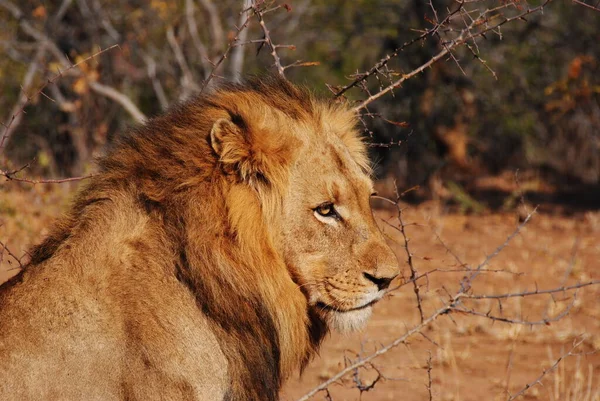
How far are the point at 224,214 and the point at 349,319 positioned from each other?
28.2 inches

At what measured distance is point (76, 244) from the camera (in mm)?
3346

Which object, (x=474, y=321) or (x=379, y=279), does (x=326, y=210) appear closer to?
(x=379, y=279)

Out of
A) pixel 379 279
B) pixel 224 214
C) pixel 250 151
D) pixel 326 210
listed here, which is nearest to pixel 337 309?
pixel 379 279

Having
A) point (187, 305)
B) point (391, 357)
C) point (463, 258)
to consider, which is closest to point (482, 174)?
point (463, 258)

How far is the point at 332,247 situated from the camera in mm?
3625

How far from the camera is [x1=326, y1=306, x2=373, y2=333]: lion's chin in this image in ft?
12.0

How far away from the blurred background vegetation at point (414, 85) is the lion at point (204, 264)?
809 cm

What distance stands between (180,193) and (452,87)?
11.6 meters

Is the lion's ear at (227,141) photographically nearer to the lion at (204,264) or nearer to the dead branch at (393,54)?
the lion at (204,264)

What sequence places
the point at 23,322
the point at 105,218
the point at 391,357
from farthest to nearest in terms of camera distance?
1. the point at 391,357
2. the point at 105,218
3. the point at 23,322

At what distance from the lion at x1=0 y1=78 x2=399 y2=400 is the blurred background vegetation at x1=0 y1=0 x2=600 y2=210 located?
8088 millimetres

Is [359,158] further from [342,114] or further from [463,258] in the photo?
[463,258]

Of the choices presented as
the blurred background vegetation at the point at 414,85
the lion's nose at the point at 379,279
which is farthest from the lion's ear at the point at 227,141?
the blurred background vegetation at the point at 414,85

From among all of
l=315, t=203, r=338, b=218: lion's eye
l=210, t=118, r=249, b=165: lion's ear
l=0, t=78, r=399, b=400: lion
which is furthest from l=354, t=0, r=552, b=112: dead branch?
l=210, t=118, r=249, b=165: lion's ear
